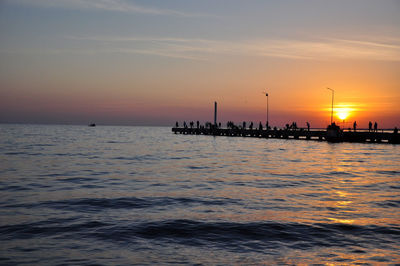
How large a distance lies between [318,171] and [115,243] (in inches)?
782

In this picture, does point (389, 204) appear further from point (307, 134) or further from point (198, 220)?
point (307, 134)

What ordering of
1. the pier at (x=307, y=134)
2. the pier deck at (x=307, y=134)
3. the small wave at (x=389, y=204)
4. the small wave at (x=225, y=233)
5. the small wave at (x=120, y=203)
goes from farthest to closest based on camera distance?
the pier at (x=307, y=134) → the pier deck at (x=307, y=134) → the small wave at (x=389, y=204) → the small wave at (x=120, y=203) → the small wave at (x=225, y=233)

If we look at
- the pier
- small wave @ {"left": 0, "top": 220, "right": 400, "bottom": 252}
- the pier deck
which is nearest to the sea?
small wave @ {"left": 0, "top": 220, "right": 400, "bottom": 252}

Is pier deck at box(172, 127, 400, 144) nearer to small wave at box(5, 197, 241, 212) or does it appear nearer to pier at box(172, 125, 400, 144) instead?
pier at box(172, 125, 400, 144)

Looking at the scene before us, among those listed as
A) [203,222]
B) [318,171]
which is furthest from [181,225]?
[318,171]

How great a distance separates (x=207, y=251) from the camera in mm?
9211

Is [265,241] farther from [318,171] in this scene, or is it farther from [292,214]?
[318,171]

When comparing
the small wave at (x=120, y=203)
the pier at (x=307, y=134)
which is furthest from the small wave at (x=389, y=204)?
the pier at (x=307, y=134)

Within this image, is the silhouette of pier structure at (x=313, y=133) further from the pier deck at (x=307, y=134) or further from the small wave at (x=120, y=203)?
the small wave at (x=120, y=203)

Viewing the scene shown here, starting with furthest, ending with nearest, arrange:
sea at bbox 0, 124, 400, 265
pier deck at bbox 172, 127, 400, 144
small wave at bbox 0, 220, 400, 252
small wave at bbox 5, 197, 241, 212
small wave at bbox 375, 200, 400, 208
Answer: pier deck at bbox 172, 127, 400, 144
small wave at bbox 375, 200, 400, 208
small wave at bbox 5, 197, 241, 212
small wave at bbox 0, 220, 400, 252
sea at bbox 0, 124, 400, 265

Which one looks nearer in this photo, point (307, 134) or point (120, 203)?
point (120, 203)

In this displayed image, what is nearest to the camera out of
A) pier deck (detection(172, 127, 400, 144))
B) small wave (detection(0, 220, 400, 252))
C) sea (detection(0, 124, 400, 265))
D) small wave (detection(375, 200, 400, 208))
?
sea (detection(0, 124, 400, 265))

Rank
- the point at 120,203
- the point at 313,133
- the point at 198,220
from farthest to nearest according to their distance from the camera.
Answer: the point at 313,133
the point at 120,203
the point at 198,220

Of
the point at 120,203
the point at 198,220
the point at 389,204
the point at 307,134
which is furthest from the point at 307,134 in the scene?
the point at 198,220
